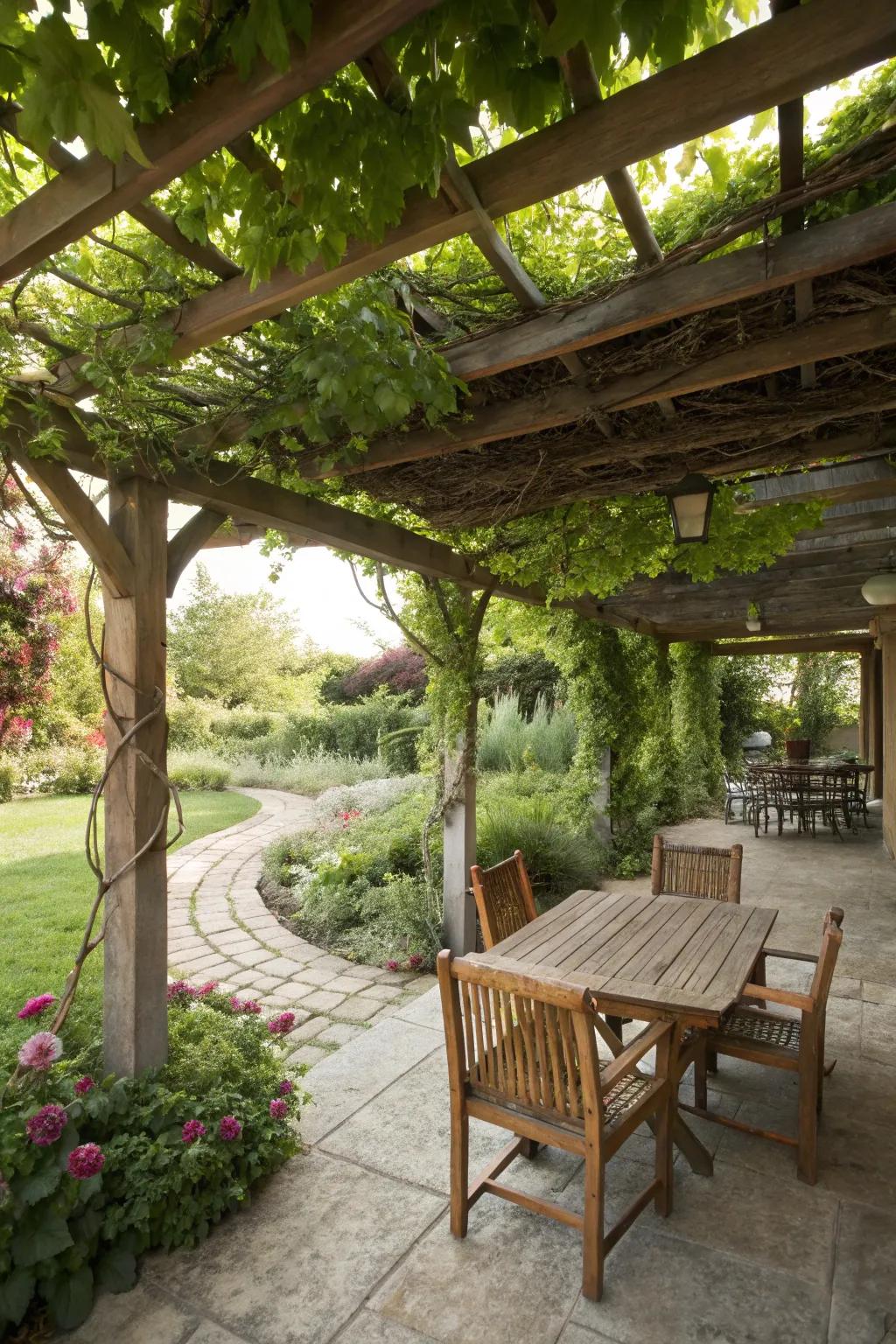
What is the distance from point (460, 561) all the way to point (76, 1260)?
3378 mm

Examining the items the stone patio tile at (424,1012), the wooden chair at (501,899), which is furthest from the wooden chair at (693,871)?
the stone patio tile at (424,1012)

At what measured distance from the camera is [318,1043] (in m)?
3.44

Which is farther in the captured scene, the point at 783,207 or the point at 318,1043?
the point at 318,1043

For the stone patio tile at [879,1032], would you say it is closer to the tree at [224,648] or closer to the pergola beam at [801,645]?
the pergola beam at [801,645]

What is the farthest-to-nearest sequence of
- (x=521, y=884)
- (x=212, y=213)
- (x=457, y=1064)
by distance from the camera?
1. (x=521, y=884)
2. (x=457, y=1064)
3. (x=212, y=213)

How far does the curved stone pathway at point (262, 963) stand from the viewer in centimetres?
373

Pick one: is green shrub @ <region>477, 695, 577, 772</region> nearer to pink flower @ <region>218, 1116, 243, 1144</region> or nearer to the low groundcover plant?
the low groundcover plant

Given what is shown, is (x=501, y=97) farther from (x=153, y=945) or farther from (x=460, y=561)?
(x=460, y=561)

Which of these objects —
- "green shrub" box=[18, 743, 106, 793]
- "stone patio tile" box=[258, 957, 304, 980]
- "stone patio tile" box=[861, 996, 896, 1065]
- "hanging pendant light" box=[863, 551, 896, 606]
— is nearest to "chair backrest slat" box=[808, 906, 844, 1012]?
"stone patio tile" box=[861, 996, 896, 1065]

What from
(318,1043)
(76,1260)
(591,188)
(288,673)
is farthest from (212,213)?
(288,673)

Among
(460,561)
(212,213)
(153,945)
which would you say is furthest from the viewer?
(460,561)

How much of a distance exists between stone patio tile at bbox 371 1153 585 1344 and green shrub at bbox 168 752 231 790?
989cm

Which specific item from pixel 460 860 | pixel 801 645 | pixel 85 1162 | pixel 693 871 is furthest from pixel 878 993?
pixel 801 645

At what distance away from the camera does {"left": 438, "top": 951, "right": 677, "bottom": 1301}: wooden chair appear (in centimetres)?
182
